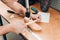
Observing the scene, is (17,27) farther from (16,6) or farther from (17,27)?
(16,6)

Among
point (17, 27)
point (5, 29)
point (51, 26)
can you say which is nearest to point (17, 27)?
point (17, 27)

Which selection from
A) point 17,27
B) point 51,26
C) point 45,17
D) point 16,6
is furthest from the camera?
point 16,6

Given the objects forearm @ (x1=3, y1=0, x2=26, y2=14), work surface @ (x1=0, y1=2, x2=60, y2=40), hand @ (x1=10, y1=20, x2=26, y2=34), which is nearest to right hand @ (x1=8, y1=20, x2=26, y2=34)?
hand @ (x1=10, y1=20, x2=26, y2=34)

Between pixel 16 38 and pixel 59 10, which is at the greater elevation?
pixel 59 10

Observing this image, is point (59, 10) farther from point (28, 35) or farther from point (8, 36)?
point (8, 36)

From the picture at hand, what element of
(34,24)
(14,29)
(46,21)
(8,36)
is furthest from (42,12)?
(8,36)

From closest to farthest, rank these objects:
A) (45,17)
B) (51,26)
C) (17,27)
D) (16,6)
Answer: (17,27)
(51,26)
(45,17)
(16,6)

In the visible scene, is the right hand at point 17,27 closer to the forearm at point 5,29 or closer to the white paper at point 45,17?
the forearm at point 5,29

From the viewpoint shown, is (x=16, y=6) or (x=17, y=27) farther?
(x=16, y=6)

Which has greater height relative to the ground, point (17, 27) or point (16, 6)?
point (16, 6)

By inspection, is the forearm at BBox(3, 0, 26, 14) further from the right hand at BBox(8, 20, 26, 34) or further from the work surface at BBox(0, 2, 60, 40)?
the right hand at BBox(8, 20, 26, 34)

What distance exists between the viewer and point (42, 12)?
1.41m

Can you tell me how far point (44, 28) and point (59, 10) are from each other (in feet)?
1.32

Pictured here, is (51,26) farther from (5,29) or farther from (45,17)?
(5,29)
